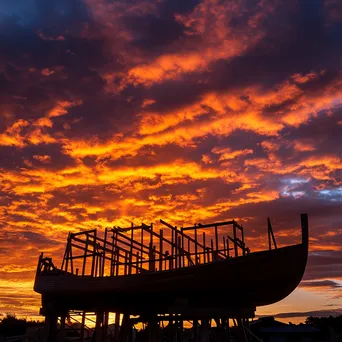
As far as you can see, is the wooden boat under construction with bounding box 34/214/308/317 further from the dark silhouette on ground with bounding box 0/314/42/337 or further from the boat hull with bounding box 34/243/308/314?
the dark silhouette on ground with bounding box 0/314/42/337

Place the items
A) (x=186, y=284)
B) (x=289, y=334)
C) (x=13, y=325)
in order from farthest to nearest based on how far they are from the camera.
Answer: (x=13, y=325), (x=289, y=334), (x=186, y=284)

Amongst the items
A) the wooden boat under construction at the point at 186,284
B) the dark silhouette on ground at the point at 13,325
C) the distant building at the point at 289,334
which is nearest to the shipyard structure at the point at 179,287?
the wooden boat under construction at the point at 186,284

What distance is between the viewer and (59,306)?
17594mm

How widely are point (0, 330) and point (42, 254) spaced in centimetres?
3641

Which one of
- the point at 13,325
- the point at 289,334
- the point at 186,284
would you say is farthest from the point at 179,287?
the point at 13,325

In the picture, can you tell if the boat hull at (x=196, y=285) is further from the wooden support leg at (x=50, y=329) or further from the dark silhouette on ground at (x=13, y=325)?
the dark silhouette on ground at (x=13, y=325)

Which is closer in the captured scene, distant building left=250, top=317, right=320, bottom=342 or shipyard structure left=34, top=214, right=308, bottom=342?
shipyard structure left=34, top=214, right=308, bottom=342

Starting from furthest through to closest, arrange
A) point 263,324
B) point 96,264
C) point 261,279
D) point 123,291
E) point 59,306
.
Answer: point 263,324
point 96,264
point 59,306
point 123,291
point 261,279

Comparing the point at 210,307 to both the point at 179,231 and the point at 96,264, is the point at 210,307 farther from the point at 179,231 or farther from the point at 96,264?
the point at 96,264

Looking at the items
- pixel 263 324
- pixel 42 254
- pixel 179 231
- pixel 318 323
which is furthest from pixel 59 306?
pixel 318 323

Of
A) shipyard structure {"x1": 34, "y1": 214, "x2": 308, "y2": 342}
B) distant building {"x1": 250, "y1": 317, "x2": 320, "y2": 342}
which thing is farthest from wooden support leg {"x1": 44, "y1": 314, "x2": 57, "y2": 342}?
distant building {"x1": 250, "y1": 317, "x2": 320, "y2": 342}

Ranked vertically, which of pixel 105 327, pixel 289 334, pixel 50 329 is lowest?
pixel 50 329

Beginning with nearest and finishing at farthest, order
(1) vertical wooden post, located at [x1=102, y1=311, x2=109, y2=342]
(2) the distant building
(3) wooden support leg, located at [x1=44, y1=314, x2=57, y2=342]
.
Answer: (3) wooden support leg, located at [x1=44, y1=314, x2=57, y2=342], (1) vertical wooden post, located at [x1=102, y1=311, x2=109, y2=342], (2) the distant building

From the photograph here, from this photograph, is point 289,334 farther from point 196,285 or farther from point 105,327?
point 196,285
